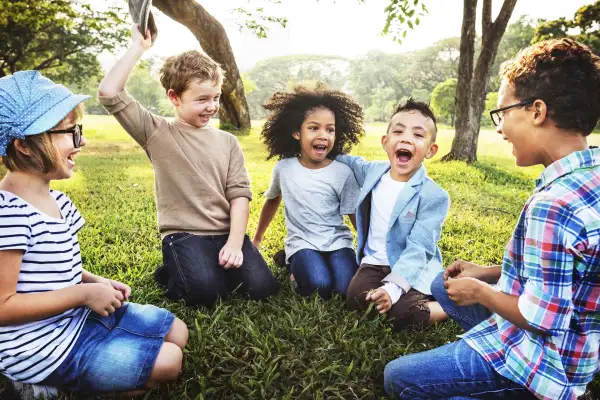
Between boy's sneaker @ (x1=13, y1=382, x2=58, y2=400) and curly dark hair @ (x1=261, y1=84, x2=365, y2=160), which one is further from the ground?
curly dark hair @ (x1=261, y1=84, x2=365, y2=160)

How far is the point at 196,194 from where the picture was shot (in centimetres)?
290

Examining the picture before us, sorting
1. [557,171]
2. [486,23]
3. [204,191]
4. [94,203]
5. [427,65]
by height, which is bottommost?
[94,203]

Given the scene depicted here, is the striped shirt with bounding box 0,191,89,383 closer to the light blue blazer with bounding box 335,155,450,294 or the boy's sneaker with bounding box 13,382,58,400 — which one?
the boy's sneaker with bounding box 13,382,58,400

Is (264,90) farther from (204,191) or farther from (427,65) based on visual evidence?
(204,191)

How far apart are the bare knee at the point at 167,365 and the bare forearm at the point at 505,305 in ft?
4.10

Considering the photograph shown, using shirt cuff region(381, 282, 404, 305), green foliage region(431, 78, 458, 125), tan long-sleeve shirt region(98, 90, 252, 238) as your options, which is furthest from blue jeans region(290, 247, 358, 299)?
green foliage region(431, 78, 458, 125)

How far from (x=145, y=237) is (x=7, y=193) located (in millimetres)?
2329

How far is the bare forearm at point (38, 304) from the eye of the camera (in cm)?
161

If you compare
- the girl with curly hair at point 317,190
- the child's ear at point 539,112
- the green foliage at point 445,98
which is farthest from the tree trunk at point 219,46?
the green foliage at point 445,98

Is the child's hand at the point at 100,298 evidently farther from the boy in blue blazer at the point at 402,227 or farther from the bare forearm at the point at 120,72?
the boy in blue blazer at the point at 402,227

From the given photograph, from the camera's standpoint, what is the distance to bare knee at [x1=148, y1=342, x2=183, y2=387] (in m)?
1.86

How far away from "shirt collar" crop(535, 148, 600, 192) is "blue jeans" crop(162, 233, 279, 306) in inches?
70.1

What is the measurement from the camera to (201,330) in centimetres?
238

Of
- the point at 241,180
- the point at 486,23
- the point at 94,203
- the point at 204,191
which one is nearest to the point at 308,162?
the point at 241,180
